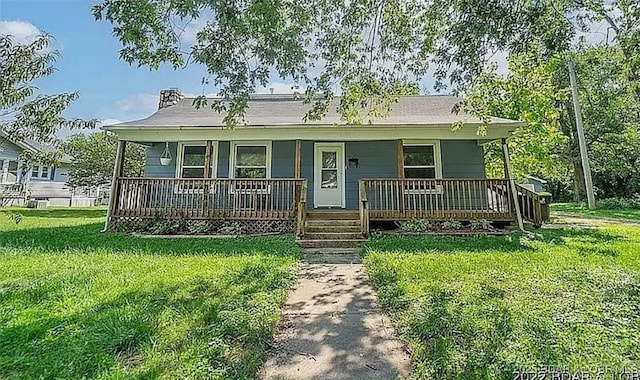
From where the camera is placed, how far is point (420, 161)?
11398mm

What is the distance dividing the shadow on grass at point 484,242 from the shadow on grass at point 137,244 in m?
2.02

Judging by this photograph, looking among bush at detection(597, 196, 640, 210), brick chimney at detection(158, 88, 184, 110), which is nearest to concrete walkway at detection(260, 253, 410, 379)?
brick chimney at detection(158, 88, 184, 110)

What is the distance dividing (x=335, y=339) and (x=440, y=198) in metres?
7.68

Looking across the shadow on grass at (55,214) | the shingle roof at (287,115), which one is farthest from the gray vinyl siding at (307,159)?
the shadow on grass at (55,214)

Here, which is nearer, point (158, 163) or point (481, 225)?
point (481, 225)

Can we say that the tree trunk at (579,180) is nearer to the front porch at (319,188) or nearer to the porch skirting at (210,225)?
the front porch at (319,188)

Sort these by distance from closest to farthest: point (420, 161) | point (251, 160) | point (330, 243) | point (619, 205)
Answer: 1. point (330, 243)
2. point (420, 161)
3. point (251, 160)
4. point (619, 205)

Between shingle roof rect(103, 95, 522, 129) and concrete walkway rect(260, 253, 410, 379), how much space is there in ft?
21.1

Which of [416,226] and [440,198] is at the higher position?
[440,198]

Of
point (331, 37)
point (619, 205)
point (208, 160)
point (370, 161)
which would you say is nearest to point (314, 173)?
point (370, 161)

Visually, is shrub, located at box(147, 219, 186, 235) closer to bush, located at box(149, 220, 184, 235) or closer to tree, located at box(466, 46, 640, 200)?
bush, located at box(149, 220, 184, 235)

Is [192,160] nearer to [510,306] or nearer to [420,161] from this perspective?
[420,161]

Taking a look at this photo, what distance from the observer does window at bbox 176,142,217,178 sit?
11656mm

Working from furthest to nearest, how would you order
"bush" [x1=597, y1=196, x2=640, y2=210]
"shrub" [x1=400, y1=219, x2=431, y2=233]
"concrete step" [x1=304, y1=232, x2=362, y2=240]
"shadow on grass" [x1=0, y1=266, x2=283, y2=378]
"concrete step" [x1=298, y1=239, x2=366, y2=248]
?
"bush" [x1=597, y1=196, x2=640, y2=210] → "shrub" [x1=400, y1=219, x2=431, y2=233] → "concrete step" [x1=304, y1=232, x2=362, y2=240] → "concrete step" [x1=298, y1=239, x2=366, y2=248] → "shadow on grass" [x1=0, y1=266, x2=283, y2=378]
